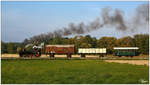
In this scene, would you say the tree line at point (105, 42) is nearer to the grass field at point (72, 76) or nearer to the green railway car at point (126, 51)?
the green railway car at point (126, 51)

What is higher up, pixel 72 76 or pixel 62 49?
pixel 62 49

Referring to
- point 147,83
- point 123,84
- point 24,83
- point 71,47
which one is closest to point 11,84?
point 24,83

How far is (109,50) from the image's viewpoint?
7706cm

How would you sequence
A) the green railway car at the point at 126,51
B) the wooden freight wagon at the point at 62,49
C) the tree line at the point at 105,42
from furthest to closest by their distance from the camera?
the tree line at the point at 105,42 < the green railway car at the point at 126,51 < the wooden freight wagon at the point at 62,49

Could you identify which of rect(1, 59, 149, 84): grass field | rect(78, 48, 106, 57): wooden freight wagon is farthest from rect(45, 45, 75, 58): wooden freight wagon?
rect(1, 59, 149, 84): grass field

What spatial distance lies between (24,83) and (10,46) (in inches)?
2680

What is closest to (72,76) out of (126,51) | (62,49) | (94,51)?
(62,49)

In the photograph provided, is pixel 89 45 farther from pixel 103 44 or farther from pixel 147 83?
pixel 147 83

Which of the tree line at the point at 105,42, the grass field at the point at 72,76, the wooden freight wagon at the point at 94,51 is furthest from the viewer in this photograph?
the tree line at the point at 105,42

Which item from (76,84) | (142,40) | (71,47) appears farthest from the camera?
(142,40)

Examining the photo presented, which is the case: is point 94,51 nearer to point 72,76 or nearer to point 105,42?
point 105,42

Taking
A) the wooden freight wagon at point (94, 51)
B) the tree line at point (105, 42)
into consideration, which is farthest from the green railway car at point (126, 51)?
the tree line at point (105, 42)

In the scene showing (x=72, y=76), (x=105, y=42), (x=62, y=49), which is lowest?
(x=72, y=76)

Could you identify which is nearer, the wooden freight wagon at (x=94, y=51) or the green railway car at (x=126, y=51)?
the green railway car at (x=126, y=51)
